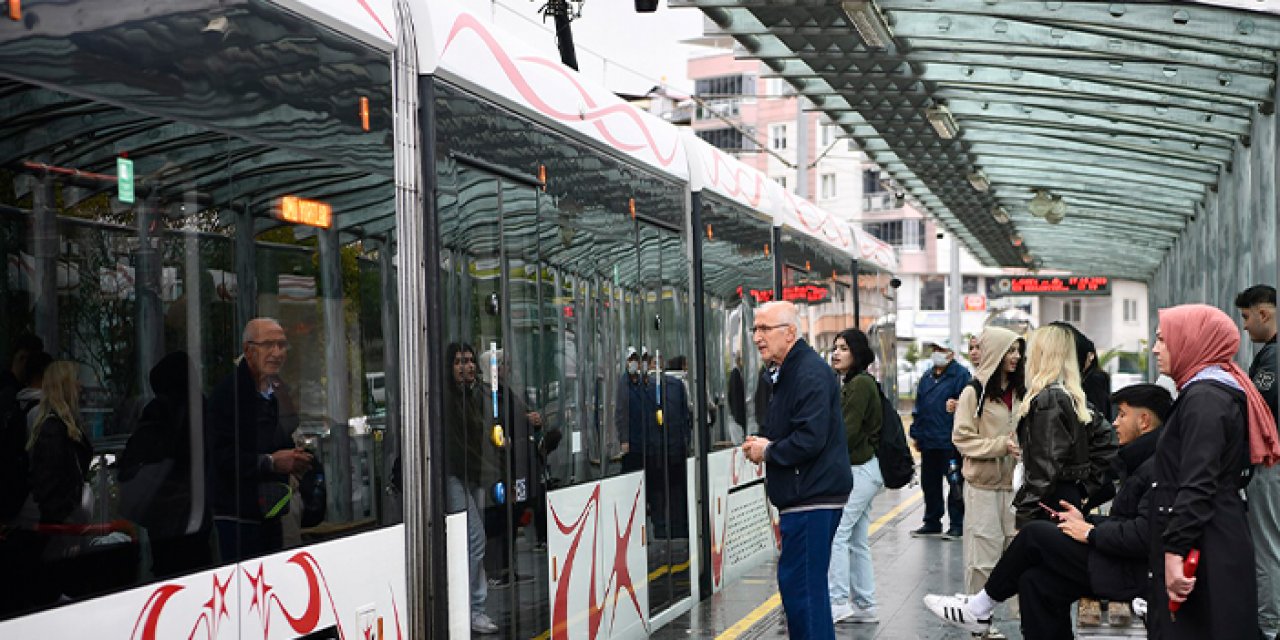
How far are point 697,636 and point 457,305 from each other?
391cm

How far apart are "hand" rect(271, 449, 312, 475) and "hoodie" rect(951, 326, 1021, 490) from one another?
520 cm

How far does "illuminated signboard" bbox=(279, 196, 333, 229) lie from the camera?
16.2 ft

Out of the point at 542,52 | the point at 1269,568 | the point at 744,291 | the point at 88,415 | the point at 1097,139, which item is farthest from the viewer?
the point at 1097,139

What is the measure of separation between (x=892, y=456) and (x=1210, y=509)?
17.8 feet

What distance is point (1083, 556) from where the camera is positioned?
712 centimetres

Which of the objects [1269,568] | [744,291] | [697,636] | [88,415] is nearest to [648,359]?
[697,636]

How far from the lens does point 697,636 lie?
31.0 feet

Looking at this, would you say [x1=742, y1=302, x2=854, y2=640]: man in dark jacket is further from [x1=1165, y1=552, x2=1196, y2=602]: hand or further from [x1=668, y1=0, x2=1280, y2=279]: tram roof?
[x1=668, y1=0, x2=1280, y2=279]: tram roof

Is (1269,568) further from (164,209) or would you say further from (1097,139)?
(164,209)

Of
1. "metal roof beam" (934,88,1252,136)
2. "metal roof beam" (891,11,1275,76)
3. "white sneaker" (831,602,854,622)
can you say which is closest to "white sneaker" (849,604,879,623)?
"white sneaker" (831,602,854,622)

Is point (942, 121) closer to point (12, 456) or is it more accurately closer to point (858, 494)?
point (858, 494)

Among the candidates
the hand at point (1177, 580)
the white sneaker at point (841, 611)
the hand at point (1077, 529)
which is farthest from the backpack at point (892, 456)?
the hand at point (1177, 580)

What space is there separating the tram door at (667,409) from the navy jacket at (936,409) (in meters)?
5.21

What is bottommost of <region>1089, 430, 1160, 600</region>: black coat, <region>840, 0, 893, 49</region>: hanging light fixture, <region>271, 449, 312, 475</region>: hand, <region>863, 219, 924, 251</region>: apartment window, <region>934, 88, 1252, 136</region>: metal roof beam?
<region>1089, 430, 1160, 600</region>: black coat
